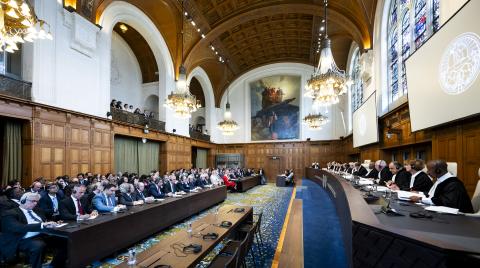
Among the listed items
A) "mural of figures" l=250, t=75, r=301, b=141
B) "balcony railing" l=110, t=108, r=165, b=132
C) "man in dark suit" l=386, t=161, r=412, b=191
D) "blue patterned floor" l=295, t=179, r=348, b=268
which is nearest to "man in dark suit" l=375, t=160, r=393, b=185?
"man in dark suit" l=386, t=161, r=412, b=191

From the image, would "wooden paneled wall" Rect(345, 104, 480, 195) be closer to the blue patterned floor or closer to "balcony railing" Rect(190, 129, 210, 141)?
the blue patterned floor

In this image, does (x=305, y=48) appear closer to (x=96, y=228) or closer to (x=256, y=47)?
(x=256, y=47)

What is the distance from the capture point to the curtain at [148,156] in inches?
526

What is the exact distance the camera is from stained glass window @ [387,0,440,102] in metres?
6.50

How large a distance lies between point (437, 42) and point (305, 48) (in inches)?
596

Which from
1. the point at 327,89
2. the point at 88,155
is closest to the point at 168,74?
the point at 88,155

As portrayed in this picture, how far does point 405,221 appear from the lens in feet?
8.91

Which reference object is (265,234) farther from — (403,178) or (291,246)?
(403,178)

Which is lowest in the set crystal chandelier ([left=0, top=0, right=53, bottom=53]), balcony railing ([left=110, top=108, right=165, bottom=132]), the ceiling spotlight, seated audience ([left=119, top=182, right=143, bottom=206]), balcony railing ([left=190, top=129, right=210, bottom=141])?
seated audience ([left=119, top=182, right=143, bottom=206])

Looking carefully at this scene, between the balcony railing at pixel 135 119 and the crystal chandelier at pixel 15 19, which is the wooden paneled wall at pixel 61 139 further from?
the crystal chandelier at pixel 15 19

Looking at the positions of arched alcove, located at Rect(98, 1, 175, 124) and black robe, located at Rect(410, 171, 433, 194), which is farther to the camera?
arched alcove, located at Rect(98, 1, 175, 124)

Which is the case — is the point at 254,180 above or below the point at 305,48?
below

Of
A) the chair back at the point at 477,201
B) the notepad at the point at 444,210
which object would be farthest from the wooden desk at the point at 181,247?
the chair back at the point at 477,201

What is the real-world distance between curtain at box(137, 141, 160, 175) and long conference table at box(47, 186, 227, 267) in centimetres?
759
